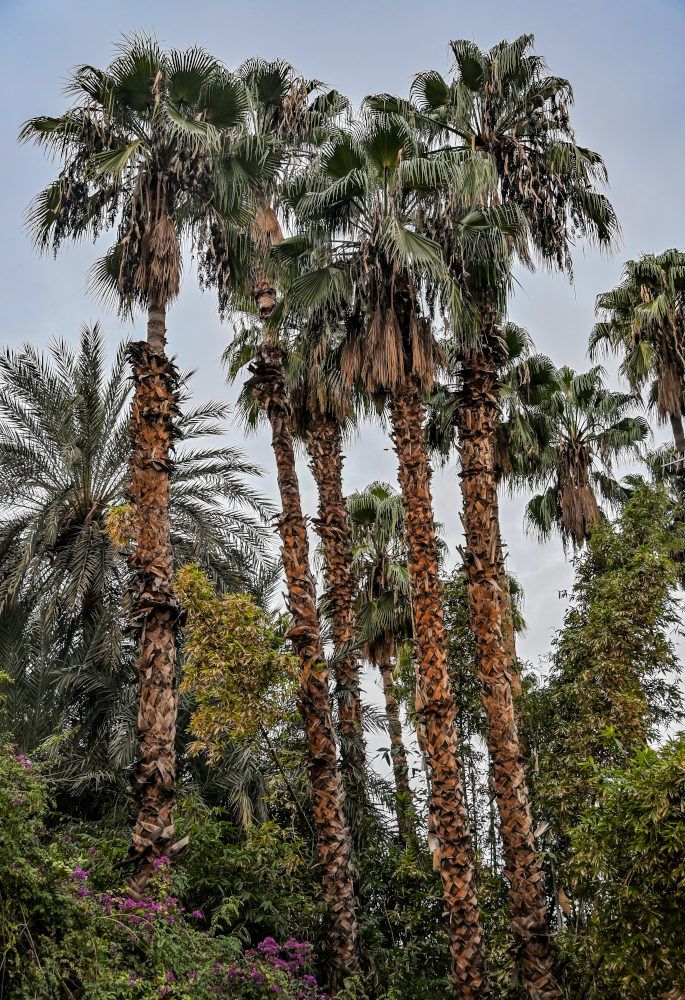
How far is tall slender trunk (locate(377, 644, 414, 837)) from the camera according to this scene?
13.3 metres

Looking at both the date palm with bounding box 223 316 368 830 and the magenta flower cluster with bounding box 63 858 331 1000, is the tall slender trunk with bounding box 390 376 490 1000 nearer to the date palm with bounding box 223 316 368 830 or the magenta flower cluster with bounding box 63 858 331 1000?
the magenta flower cluster with bounding box 63 858 331 1000

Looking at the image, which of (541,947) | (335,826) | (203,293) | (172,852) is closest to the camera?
(172,852)

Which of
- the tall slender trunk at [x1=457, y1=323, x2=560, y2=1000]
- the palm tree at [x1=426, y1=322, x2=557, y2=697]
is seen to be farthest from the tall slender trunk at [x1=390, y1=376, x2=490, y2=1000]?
the palm tree at [x1=426, y1=322, x2=557, y2=697]

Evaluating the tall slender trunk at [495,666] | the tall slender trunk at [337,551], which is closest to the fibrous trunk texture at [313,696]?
the tall slender trunk at [495,666]

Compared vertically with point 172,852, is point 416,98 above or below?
above

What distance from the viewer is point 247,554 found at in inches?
669

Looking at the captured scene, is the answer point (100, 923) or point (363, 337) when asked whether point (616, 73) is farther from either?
point (100, 923)

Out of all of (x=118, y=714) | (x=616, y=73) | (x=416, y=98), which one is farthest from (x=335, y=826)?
(x=616, y=73)

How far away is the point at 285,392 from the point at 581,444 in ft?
32.6

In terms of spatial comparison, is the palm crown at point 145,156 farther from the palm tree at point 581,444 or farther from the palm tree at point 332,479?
the palm tree at point 581,444

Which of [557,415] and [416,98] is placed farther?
[557,415]

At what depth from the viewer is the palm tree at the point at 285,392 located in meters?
10.3

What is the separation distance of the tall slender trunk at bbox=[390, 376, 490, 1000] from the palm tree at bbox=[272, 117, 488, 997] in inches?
0.6

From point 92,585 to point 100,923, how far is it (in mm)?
9628
